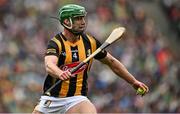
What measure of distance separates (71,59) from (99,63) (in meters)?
6.57

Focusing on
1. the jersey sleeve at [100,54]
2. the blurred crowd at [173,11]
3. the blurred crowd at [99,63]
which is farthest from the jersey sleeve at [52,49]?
the blurred crowd at [173,11]

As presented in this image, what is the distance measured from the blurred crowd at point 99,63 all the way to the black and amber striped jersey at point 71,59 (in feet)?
16.5

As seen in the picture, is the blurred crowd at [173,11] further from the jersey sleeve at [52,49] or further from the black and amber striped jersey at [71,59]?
the jersey sleeve at [52,49]

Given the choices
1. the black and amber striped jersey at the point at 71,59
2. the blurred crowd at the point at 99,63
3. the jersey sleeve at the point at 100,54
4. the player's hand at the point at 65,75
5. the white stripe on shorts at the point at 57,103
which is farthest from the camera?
the blurred crowd at the point at 99,63

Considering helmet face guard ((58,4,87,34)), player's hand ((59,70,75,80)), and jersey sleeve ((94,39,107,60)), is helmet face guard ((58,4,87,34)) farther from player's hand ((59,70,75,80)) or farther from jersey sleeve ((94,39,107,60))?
player's hand ((59,70,75,80))

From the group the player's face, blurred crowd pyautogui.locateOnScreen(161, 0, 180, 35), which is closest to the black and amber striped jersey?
the player's face

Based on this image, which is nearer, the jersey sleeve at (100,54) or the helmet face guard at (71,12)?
the helmet face guard at (71,12)

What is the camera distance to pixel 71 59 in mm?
9328

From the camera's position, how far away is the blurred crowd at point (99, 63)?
14.8m

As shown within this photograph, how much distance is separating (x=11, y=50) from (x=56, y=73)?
24.4 ft

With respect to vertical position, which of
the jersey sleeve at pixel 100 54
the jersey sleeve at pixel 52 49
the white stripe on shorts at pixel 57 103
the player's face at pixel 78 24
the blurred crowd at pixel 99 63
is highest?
the player's face at pixel 78 24

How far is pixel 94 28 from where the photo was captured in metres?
16.8

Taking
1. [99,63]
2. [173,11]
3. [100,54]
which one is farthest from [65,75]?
[173,11]

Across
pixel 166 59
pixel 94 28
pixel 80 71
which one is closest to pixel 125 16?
pixel 94 28
